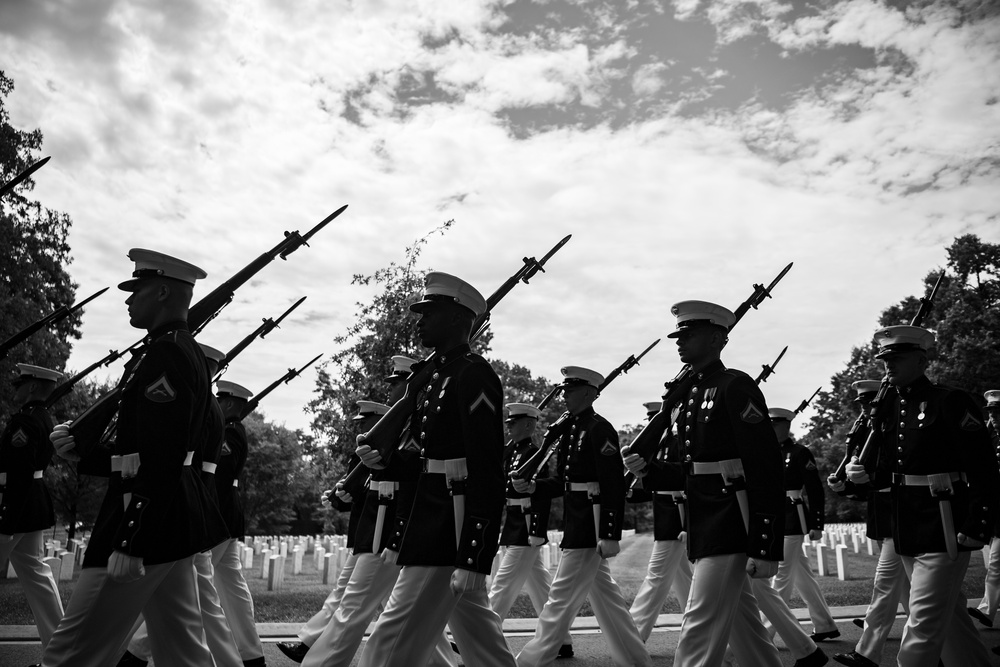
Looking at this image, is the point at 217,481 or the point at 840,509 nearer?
the point at 217,481

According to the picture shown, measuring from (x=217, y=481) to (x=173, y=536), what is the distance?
407 cm

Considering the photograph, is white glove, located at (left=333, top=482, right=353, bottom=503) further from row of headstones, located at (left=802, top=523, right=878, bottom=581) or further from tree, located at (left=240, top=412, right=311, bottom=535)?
tree, located at (left=240, top=412, right=311, bottom=535)

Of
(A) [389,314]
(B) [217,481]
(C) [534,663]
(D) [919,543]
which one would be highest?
(A) [389,314]

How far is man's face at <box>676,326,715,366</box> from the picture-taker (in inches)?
213

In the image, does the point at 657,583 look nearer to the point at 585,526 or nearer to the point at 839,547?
the point at 585,526

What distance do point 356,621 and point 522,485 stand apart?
2.56 metres

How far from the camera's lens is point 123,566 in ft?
12.2

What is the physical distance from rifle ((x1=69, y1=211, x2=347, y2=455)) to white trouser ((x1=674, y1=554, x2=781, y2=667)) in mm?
3848

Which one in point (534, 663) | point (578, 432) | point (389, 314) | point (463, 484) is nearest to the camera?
point (463, 484)

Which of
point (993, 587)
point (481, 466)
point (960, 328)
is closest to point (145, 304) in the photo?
point (481, 466)

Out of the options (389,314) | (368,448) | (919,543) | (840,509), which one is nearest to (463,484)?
(368,448)

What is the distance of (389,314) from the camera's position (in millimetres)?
21266

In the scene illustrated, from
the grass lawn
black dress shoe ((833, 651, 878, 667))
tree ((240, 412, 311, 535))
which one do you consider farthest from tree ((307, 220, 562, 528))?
tree ((240, 412, 311, 535))

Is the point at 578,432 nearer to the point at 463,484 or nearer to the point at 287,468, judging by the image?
the point at 463,484
